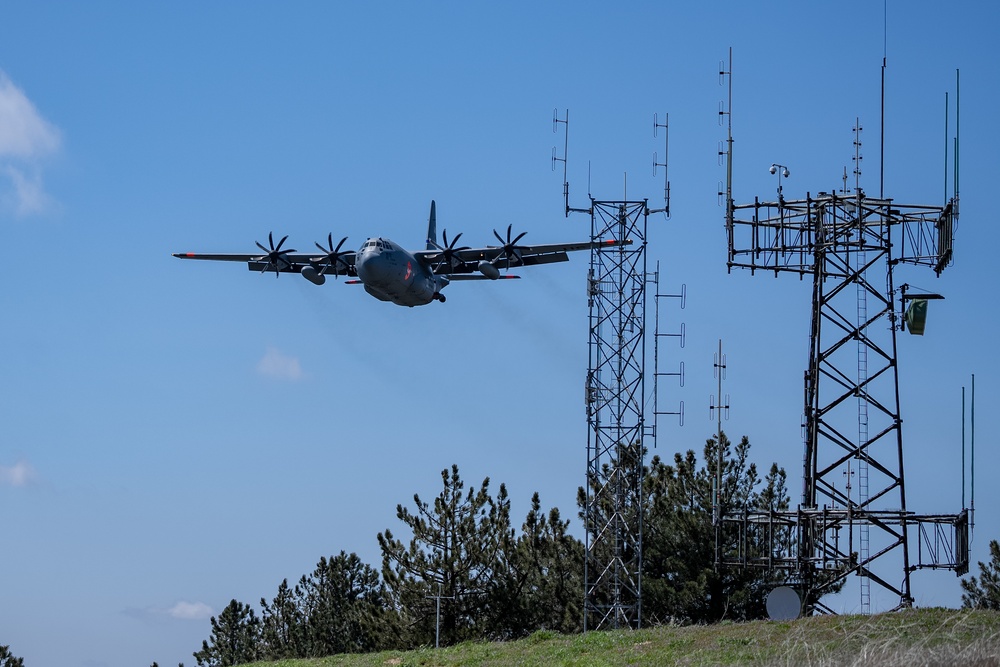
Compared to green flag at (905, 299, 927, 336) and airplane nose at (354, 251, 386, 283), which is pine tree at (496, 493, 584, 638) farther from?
green flag at (905, 299, 927, 336)

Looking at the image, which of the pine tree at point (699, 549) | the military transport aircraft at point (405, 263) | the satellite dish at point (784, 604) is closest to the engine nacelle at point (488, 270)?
the military transport aircraft at point (405, 263)

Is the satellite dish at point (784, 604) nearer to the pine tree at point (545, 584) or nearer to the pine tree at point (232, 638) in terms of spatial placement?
the pine tree at point (545, 584)

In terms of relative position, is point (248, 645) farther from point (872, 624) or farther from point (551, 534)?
point (872, 624)

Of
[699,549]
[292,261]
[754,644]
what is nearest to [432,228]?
[292,261]

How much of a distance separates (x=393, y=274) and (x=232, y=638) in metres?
26.5

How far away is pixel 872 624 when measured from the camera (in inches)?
1026

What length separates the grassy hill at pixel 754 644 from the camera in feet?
70.0

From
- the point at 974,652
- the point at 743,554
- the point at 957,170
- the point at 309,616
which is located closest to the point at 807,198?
the point at 957,170

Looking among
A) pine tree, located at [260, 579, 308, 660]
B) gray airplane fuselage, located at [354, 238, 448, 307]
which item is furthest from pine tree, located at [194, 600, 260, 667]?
gray airplane fuselage, located at [354, 238, 448, 307]

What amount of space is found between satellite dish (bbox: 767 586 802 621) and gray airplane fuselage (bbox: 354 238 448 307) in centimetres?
1818

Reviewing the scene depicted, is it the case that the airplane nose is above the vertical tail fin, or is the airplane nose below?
below

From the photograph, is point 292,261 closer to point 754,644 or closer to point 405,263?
point 405,263

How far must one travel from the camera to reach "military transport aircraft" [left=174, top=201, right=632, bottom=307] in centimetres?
4331

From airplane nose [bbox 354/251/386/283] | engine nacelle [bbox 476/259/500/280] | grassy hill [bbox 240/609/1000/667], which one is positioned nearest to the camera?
grassy hill [bbox 240/609/1000/667]
